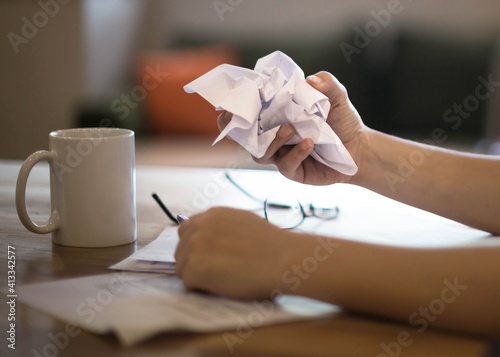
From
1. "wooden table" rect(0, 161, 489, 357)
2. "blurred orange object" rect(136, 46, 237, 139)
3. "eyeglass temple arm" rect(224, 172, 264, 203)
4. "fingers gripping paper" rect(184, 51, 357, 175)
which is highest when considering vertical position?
"fingers gripping paper" rect(184, 51, 357, 175)

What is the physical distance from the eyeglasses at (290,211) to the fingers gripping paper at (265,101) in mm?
117

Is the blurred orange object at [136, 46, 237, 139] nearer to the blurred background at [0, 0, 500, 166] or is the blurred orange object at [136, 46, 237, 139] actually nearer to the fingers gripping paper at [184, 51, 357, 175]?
the blurred background at [0, 0, 500, 166]

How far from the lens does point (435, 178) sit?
1.00m

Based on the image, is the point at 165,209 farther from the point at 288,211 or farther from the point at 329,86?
the point at 329,86

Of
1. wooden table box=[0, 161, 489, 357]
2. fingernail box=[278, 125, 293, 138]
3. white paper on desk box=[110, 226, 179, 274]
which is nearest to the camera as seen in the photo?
wooden table box=[0, 161, 489, 357]

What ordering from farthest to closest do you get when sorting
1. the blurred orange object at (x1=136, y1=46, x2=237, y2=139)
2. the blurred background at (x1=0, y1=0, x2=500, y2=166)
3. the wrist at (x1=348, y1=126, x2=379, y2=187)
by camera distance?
the blurred orange object at (x1=136, y1=46, x2=237, y2=139)
the blurred background at (x1=0, y1=0, x2=500, y2=166)
the wrist at (x1=348, y1=126, x2=379, y2=187)

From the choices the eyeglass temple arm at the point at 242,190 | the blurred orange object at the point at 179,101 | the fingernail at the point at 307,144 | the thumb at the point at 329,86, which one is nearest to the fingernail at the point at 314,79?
the thumb at the point at 329,86

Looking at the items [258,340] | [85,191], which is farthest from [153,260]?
[258,340]

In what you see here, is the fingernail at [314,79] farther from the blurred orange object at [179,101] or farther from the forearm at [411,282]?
the blurred orange object at [179,101]

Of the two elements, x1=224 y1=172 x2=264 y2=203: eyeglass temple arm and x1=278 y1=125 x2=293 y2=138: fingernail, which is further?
x1=224 y1=172 x2=264 y2=203: eyeglass temple arm

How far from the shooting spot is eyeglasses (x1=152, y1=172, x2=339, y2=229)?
98cm

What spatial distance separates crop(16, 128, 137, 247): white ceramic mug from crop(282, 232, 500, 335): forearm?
11.8 inches

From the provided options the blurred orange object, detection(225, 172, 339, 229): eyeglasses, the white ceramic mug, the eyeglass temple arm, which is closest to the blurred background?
the blurred orange object

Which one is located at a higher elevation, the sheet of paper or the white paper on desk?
the sheet of paper
